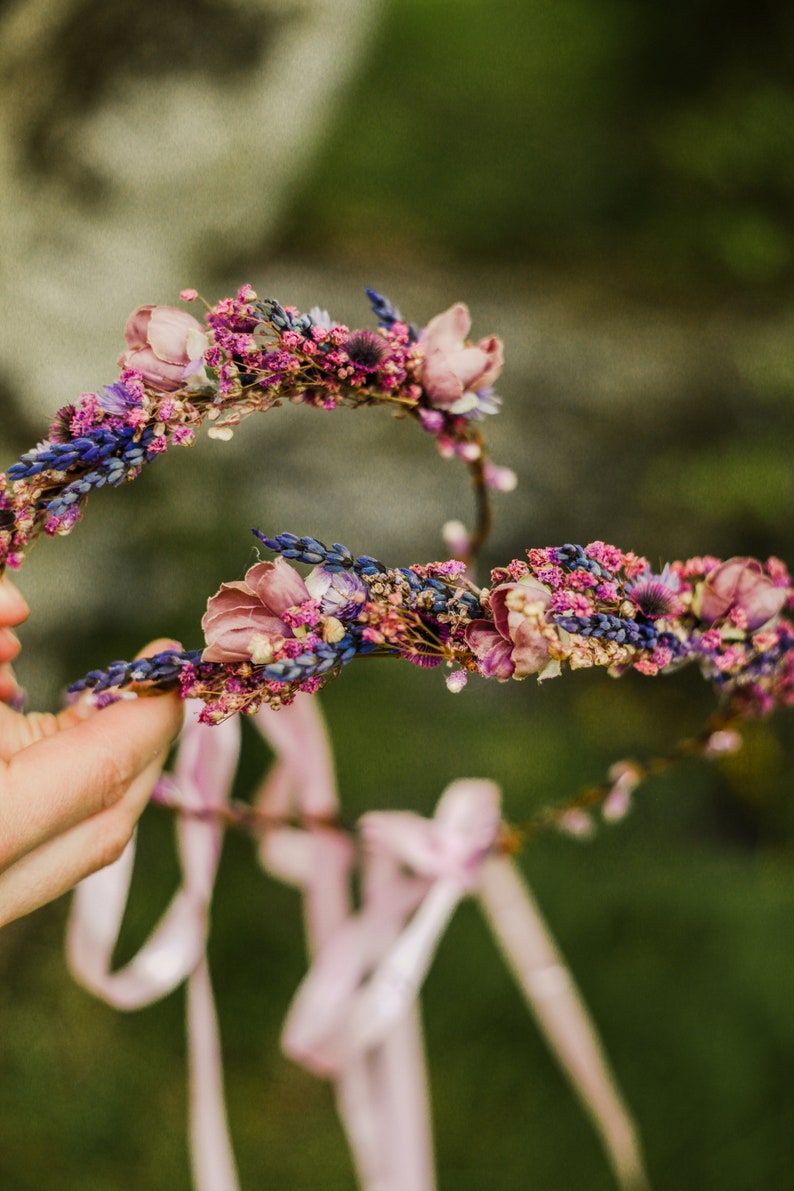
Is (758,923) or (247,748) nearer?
(758,923)

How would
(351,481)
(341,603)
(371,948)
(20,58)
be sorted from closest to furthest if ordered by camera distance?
(341,603) < (371,948) < (20,58) < (351,481)

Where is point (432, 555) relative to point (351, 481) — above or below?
below

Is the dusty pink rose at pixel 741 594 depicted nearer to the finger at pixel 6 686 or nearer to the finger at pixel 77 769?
the finger at pixel 77 769

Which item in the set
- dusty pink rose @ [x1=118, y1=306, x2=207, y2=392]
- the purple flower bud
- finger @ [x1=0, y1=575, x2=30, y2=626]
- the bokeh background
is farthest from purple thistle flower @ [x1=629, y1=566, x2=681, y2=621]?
the bokeh background

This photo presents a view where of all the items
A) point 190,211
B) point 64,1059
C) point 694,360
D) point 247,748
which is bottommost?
point 64,1059

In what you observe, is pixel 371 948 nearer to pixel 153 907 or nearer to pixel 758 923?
pixel 153 907

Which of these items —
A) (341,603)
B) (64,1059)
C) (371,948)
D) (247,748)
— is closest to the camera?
(341,603)

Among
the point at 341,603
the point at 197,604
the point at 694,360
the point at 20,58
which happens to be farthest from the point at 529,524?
the point at 341,603

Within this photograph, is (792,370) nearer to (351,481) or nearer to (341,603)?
(351,481)
